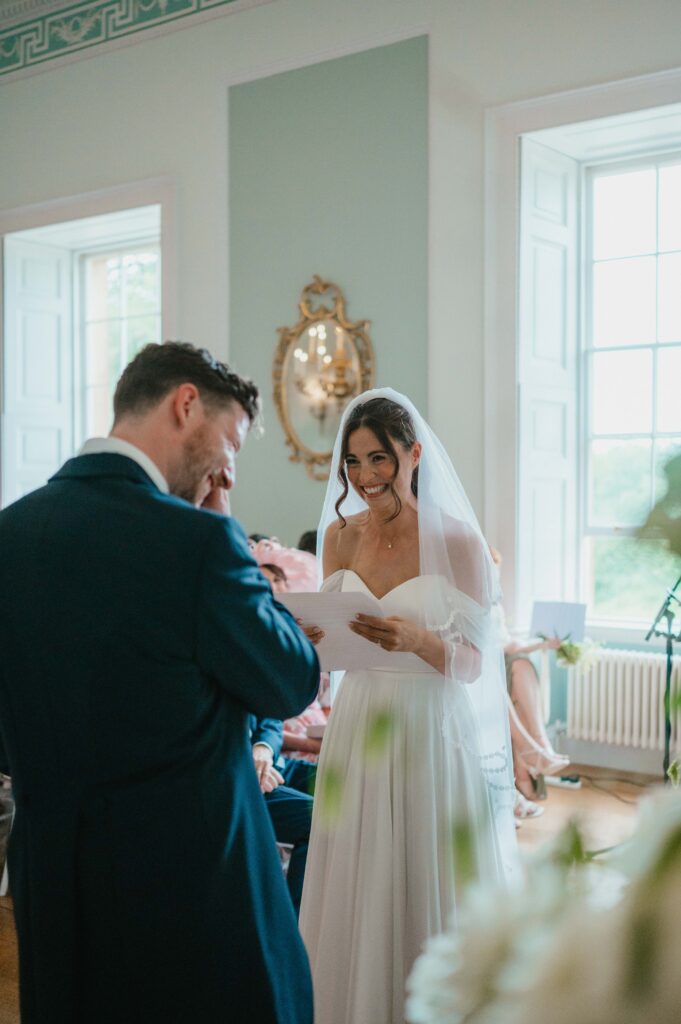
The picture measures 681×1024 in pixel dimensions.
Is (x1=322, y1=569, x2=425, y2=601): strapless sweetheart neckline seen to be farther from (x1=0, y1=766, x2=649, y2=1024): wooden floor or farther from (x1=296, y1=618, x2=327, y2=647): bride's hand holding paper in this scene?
(x1=0, y1=766, x2=649, y2=1024): wooden floor

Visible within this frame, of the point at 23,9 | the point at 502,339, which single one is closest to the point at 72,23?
the point at 23,9

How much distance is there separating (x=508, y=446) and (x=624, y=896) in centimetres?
535

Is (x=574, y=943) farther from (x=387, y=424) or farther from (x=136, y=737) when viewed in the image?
(x=387, y=424)

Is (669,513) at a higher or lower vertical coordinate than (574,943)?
higher

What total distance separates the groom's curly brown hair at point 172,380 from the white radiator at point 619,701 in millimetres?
4283

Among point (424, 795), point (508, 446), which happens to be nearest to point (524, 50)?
point (508, 446)

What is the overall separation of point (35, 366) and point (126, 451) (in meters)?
6.97

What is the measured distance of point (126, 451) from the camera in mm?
1610

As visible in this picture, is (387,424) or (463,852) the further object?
(387,424)

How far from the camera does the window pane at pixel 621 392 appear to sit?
5895mm

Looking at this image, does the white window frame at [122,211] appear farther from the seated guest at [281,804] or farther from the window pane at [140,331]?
the seated guest at [281,804]

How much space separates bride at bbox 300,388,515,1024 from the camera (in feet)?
8.46

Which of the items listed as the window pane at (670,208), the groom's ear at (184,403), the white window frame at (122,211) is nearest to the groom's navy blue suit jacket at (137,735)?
the groom's ear at (184,403)

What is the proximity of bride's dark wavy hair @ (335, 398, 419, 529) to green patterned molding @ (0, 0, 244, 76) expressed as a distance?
4741 millimetres
